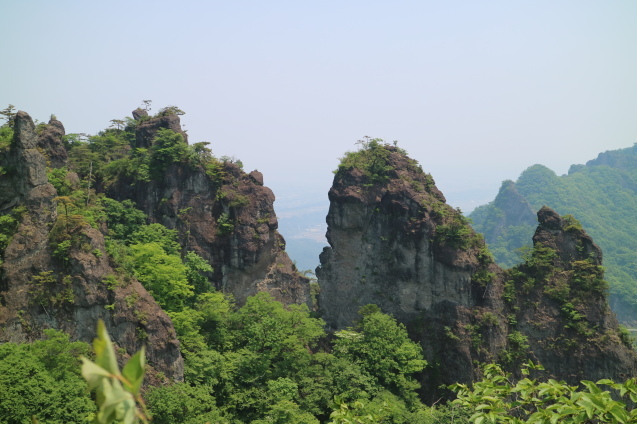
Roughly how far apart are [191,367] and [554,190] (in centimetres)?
13451

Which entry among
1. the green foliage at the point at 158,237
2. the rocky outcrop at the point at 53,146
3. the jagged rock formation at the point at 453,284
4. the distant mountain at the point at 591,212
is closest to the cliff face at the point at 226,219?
the green foliage at the point at 158,237

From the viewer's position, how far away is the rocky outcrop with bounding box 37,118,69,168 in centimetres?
3772

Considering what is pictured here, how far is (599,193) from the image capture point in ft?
441

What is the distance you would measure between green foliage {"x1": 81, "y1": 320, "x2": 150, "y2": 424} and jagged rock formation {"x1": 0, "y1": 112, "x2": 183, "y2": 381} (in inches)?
1024

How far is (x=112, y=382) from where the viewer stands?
8.35 ft

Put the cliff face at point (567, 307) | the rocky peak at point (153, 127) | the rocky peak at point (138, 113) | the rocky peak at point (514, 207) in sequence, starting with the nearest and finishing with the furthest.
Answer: the cliff face at point (567, 307) → the rocky peak at point (153, 127) → the rocky peak at point (138, 113) → the rocky peak at point (514, 207)

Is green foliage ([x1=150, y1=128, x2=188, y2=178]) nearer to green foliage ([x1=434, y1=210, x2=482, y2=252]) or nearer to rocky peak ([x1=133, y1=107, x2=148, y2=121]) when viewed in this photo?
rocky peak ([x1=133, y1=107, x2=148, y2=121])

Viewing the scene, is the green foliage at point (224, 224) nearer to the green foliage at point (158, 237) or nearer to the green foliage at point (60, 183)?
the green foliage at point (158, 237)

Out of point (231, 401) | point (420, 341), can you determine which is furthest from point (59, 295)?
point (420, 341)

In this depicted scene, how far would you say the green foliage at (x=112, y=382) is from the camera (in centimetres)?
239

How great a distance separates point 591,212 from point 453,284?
10631 cm

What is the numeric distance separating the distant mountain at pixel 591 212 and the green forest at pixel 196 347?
A: 267 ft

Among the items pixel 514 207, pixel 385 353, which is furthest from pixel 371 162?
pixel 514 207

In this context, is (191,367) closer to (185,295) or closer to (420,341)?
(185,295)
